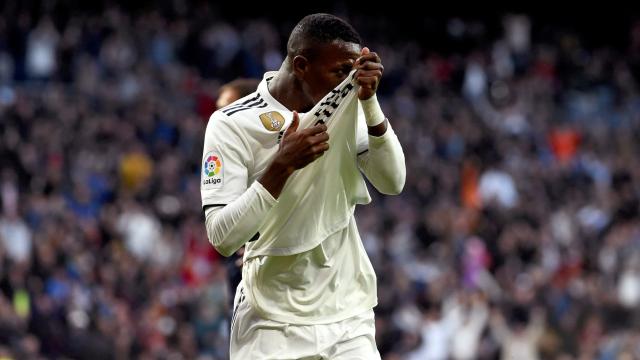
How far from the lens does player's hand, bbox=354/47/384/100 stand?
16.6 feet

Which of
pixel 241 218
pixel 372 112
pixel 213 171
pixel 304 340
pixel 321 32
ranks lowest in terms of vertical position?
pixel 304 340

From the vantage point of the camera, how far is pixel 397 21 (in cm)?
2648

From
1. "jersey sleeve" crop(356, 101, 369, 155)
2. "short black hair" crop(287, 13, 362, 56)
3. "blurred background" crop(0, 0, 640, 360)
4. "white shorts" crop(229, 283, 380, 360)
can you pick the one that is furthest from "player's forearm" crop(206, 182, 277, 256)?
"blurred background" crop(0, 0, 640, 360)

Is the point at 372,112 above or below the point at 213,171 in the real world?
above

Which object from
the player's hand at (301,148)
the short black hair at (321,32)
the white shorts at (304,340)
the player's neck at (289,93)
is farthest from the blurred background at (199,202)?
the player's hand at (301,148)

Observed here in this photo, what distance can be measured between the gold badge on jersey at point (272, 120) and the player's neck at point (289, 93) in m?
0.08

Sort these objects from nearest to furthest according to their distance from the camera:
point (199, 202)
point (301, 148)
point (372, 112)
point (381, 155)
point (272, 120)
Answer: point (301, 148) < point (372, 112) < point (381, 155) < point (272, 120) < point (199, 202)

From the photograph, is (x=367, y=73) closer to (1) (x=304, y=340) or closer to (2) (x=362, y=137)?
(2) (x=362, y=137)

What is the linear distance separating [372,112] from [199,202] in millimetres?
10901

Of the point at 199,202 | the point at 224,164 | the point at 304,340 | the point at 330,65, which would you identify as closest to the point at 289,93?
the point at 330,65

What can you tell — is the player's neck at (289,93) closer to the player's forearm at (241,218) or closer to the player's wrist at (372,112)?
the player's wrist at (372,112)

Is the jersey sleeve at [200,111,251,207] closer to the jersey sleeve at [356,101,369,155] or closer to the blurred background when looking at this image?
the jersey sleeve at [356,101,369,155]

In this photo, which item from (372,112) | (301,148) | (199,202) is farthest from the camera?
(199,202)

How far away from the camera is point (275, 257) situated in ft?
17.6
